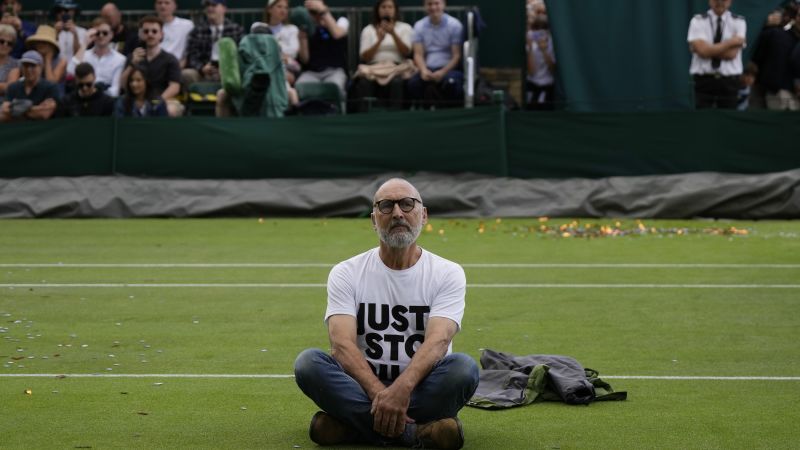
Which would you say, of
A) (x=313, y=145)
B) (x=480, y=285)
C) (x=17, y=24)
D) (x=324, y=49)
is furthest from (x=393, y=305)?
(x=17, y=24)

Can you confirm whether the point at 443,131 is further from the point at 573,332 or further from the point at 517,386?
the point at 517,386

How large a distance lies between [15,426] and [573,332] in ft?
14.6

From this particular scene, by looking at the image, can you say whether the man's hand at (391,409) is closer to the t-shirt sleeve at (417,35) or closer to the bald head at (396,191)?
the bald head at (396,191)

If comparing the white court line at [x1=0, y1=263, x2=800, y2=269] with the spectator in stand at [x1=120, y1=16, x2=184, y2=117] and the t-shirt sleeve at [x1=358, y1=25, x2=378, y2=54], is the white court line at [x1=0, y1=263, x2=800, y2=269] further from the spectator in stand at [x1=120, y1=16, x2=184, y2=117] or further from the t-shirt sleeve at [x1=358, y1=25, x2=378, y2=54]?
the t-shirt sleeve at [x1=358, y1=25, x2=378, y2=54]

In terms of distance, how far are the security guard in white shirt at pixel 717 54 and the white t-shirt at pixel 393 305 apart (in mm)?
13537

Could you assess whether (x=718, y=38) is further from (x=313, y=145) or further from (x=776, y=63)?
(x=313, y=145)

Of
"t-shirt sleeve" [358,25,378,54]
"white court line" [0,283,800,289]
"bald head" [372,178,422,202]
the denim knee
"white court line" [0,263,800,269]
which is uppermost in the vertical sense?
"t-shirt sleeve" [358,25,378,54]

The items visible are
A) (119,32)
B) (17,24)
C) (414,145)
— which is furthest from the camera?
(119,32)

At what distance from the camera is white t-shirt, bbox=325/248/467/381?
6.75 m

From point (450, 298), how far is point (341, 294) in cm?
52

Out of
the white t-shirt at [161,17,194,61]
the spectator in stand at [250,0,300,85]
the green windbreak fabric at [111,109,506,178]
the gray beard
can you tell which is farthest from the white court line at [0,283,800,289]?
the white t-shirt at [161,17,194,61]

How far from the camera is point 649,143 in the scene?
1939 cm

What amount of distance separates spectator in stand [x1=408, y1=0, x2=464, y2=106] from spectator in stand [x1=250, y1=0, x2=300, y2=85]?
1.79 m

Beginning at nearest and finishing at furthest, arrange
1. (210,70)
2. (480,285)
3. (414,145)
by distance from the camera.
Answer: (480,285), (414,145), (210,70)
